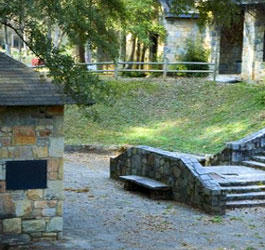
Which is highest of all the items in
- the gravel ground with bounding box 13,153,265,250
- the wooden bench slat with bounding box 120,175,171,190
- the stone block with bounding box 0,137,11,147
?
the stone block with bounding box 0,137,11,147

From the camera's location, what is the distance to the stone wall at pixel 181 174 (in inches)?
505

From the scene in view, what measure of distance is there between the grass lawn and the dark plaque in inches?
388

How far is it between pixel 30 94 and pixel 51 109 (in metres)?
0.47

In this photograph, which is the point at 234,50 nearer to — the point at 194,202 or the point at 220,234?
the point at 194,202

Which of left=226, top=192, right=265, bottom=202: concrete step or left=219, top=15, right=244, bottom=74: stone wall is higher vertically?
left=219, top=15, right=244, bottom=74: stone wall

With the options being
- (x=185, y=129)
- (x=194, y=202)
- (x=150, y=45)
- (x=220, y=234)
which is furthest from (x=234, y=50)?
(x=220, y=234)

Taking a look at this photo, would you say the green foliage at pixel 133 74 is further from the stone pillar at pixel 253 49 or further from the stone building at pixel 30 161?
the stone building at pixel 30 161

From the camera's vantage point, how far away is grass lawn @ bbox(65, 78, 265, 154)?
21.4m

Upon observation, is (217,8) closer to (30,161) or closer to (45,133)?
(45,133)

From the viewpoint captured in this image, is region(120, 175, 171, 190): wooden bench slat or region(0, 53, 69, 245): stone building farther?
region(120, 175, 171, 190): wooden bench slat

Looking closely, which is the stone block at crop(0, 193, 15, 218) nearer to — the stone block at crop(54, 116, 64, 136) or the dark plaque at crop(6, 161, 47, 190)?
the dark plaque at crop(6, 161, 47, 190)

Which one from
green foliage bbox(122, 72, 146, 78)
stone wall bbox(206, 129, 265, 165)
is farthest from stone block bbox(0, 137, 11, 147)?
green foliage bbox(122, 72, 146, 78)

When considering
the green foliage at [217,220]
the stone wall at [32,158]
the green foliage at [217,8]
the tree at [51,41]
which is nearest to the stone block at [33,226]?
the stone wall at [32,158]

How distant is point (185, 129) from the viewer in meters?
23.1
